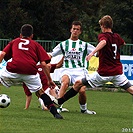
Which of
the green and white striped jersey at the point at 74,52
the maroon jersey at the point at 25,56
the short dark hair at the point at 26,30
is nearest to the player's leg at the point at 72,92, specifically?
the green and white striped jersey at the point at 74,52

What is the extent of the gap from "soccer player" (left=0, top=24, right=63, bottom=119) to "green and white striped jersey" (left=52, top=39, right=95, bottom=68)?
2.43m

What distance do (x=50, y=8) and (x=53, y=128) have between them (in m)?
39.3

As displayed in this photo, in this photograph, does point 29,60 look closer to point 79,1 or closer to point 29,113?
point 29,113

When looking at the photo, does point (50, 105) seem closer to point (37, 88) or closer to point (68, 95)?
point (37, 88)

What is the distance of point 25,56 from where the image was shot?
41.3ft

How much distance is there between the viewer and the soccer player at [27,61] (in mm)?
A: 12539

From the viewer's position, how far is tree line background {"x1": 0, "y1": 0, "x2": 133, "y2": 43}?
1858 inches

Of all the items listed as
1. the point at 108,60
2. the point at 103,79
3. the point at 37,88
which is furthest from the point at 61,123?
the point at 108,60

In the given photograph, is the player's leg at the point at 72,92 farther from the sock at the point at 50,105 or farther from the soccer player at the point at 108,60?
the sock at the point at 50,105

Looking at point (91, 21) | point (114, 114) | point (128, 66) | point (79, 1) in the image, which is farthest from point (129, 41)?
point (114, 114)

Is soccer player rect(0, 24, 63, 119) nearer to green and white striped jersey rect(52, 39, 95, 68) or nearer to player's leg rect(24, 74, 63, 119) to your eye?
player's leg rect(24, 74, 63, 119)

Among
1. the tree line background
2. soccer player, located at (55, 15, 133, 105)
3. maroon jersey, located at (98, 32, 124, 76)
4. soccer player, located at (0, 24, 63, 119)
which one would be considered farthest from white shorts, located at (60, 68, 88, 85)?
the tree line background

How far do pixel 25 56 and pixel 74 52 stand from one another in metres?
2.76

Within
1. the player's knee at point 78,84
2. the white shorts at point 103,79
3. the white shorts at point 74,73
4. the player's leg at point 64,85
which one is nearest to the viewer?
the white shorts at point 103,79
